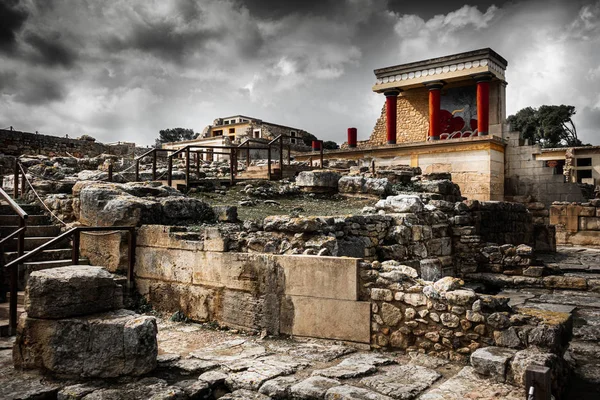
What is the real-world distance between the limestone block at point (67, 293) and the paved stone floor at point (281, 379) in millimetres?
606

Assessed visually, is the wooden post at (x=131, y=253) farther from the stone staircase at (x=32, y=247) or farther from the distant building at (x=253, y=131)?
the distant building at (x=253, y=131)

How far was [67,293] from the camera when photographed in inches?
177

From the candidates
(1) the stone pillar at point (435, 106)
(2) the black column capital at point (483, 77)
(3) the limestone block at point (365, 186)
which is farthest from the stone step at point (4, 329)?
(2) the black column capital at point (483, 77)

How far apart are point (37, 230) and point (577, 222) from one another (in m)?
15.5

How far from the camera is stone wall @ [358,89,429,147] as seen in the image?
872 inches

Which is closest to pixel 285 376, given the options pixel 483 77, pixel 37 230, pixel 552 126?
pixel 37 230

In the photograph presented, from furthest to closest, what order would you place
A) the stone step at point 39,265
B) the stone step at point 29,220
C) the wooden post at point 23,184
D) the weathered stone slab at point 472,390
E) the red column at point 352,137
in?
the red column at point 352,137
the wooden post at point 23,184
the stone step at point 29,220
the stone step at point 39,265
the weathered stone slab at point 472,390

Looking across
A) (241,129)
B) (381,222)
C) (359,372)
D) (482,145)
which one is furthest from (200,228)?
(241,129)

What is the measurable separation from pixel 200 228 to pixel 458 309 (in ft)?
13.9

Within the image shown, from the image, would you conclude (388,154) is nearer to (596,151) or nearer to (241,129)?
(596,151)

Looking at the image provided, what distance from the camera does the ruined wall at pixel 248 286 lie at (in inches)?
209

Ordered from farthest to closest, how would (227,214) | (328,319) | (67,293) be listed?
1. (227,214)
2. (328,319)
3. (67,293)

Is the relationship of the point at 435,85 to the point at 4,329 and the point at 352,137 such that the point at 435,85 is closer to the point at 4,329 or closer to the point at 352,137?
the point at 352,137

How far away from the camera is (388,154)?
1939 centimetres
